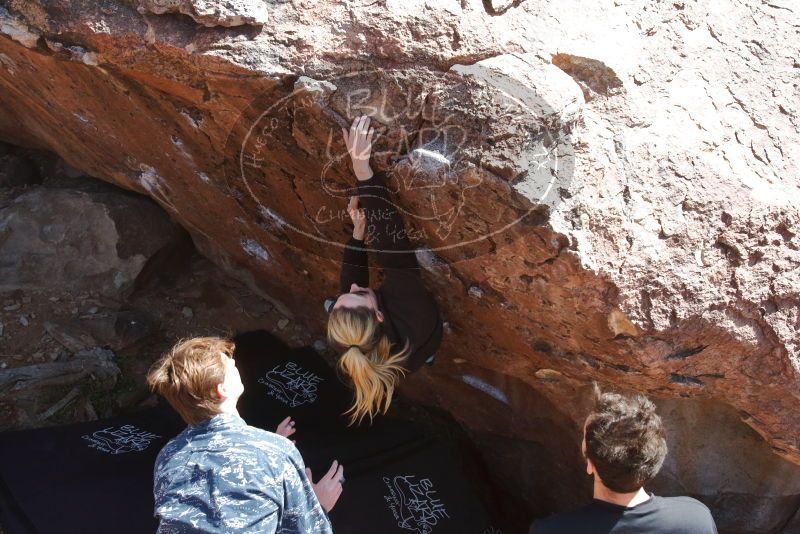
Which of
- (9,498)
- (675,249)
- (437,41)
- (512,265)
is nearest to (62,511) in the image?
(9,498)

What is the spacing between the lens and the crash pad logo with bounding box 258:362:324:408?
3201 mm

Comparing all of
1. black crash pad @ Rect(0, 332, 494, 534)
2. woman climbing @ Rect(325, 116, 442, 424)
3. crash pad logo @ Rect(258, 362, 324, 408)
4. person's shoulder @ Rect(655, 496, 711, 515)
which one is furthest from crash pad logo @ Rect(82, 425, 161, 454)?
person's shoulder @ Rect(655, 496, 711, 515)

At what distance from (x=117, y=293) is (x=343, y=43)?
200cm

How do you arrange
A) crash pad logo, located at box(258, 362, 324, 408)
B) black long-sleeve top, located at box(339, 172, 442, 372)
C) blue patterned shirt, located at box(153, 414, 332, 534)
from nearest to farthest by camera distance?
blue patterned shirt, located at box(153, 414, 332, 534)
black long-sleeve top, located at box(339, 172, 442, 372)
crash pad logo, located at box(258, 362, 324, 408)

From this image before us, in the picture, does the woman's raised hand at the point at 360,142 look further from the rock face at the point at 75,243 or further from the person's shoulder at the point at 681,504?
the rock face at the point at 75,243

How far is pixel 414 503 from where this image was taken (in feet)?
9.53

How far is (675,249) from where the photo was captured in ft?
7.30

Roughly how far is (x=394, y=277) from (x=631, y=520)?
3.28 ft

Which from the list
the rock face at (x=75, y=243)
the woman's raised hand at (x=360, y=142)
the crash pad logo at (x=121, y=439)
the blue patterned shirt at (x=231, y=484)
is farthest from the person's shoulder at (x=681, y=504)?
the rock face at (x=75, y=243)

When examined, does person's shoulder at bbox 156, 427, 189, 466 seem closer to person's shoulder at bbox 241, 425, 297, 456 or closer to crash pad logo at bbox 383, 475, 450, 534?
person's shoulder at bbox 241, 425, 297, 456

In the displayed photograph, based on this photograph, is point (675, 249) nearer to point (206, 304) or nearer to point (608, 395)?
point (608, 395)

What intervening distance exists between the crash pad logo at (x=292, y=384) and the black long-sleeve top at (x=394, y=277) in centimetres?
79

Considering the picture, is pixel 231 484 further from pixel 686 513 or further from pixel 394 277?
pixel 686 513

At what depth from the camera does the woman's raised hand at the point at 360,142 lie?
7.30 ft
